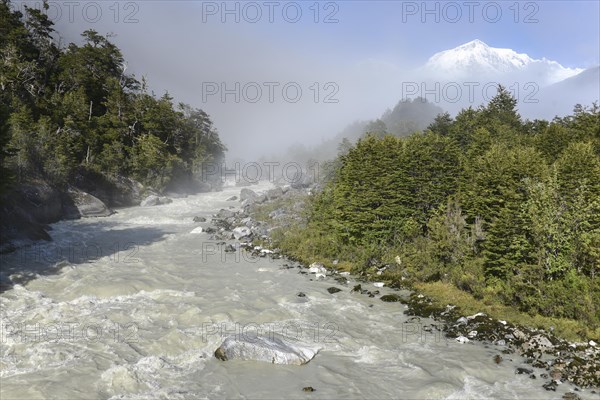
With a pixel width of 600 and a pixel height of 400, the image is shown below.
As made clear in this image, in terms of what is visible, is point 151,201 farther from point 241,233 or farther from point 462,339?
point 462,339

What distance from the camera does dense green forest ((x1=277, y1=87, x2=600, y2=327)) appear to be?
65.4ft

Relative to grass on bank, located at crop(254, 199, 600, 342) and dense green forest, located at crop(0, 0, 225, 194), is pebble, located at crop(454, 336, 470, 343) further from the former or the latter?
dense green forest, located at crop(0, 0, 225, 194)

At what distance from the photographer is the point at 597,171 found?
23625mm

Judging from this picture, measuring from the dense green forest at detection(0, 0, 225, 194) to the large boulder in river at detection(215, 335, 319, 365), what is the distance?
37057 millimetres

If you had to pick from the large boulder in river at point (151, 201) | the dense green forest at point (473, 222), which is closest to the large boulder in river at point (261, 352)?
the dense green forest at point (473, 222)

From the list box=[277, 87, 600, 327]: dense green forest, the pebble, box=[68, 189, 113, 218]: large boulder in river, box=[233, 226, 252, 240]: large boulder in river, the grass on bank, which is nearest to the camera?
the pebble

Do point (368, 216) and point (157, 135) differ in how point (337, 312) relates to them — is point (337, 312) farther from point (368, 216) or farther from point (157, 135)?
point (157, 135)

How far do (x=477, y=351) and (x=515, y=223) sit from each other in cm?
838

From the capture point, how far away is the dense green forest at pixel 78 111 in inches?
1964

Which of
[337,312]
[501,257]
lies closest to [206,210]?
[337,312]

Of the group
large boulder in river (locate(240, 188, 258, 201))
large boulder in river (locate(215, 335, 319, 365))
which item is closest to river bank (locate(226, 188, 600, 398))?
large boulder in river (locate(215, 335, 319, 365))

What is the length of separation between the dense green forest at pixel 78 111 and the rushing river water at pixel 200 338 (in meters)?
25.5

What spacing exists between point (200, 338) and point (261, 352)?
3.30m

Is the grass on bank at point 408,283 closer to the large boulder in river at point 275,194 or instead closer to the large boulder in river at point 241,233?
the large boulder in river at point 241,233
